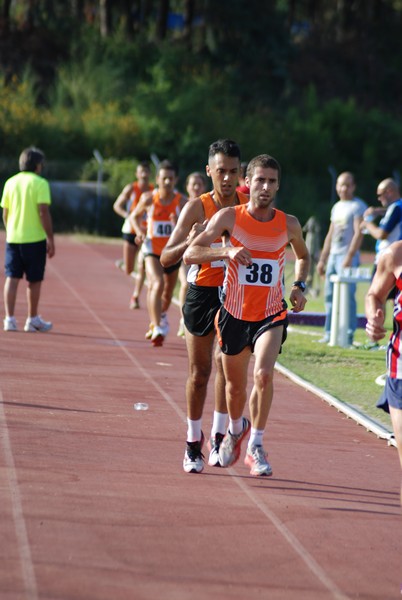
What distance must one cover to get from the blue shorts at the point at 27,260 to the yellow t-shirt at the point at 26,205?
0.07 meters

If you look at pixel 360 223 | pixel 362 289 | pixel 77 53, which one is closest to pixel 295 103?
pixel 77 53

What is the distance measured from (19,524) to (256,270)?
2126mm

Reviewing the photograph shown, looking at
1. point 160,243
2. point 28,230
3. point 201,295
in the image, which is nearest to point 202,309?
point 201,295

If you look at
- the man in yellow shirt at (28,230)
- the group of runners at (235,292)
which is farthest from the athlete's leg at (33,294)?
the group of runners at (235,292)

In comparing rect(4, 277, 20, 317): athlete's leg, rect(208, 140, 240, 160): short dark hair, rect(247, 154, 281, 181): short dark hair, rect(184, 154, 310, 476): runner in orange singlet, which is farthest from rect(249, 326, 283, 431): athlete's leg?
rect(4, 277, 20, 317): athlete's leg

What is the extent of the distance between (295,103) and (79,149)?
19173mm

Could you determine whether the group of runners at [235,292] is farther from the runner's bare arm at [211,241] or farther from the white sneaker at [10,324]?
the white sneaker at [10,324]

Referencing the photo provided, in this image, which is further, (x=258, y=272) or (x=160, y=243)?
(x=160, y=243)

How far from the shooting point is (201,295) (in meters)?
7.81

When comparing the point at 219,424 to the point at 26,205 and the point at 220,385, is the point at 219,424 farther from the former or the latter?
the point at 26,205

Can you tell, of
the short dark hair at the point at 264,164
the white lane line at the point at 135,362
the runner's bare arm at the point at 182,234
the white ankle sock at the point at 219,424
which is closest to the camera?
the short dark hair at the point at 264,164

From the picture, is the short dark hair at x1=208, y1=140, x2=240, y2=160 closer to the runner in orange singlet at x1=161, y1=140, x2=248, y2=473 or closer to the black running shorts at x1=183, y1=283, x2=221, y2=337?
the runner in orange singlet at x1=161, y1=140, x2=248, y2=473

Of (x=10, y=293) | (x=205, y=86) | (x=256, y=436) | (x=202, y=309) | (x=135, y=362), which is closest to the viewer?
(x=256, y=436)

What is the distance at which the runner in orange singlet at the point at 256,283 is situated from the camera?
7.35m
